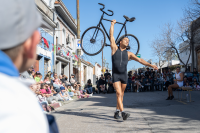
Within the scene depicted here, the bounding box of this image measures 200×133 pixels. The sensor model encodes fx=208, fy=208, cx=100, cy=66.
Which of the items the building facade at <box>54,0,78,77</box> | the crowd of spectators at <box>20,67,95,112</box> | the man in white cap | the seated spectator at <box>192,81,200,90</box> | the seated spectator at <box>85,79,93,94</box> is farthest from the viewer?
the building facade at <box>54,0,78,77</box>

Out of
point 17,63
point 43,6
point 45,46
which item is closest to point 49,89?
point 45,46

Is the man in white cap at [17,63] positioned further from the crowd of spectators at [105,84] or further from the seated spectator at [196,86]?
the seated spectator at [196,86]

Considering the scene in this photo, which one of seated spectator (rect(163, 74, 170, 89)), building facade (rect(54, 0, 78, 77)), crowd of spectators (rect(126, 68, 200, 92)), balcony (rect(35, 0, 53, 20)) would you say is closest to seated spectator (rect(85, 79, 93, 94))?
crowd of spectators (rect(126, 68, 200, 92))

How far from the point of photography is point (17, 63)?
687 mm

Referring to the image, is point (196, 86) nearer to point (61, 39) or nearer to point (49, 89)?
point (61, 39)

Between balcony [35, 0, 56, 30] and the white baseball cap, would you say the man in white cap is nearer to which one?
the white baseball cap

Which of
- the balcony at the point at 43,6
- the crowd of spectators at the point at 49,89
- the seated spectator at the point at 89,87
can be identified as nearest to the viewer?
the crowd of spectators at the point at 49,89

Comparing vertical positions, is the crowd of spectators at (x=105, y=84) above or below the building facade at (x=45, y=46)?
below

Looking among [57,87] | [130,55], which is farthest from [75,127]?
[57,87]

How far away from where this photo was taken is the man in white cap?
0.54 meters

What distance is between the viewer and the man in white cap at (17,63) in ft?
1.78

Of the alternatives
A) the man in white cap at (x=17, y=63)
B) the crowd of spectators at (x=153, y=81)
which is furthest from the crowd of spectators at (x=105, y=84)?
the man in white cap at (x=17, y=63)

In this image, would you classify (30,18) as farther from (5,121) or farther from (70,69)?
(70,69)

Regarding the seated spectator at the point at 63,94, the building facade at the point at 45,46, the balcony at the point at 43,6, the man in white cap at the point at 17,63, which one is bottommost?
the seated spectator at the point at 63,94
